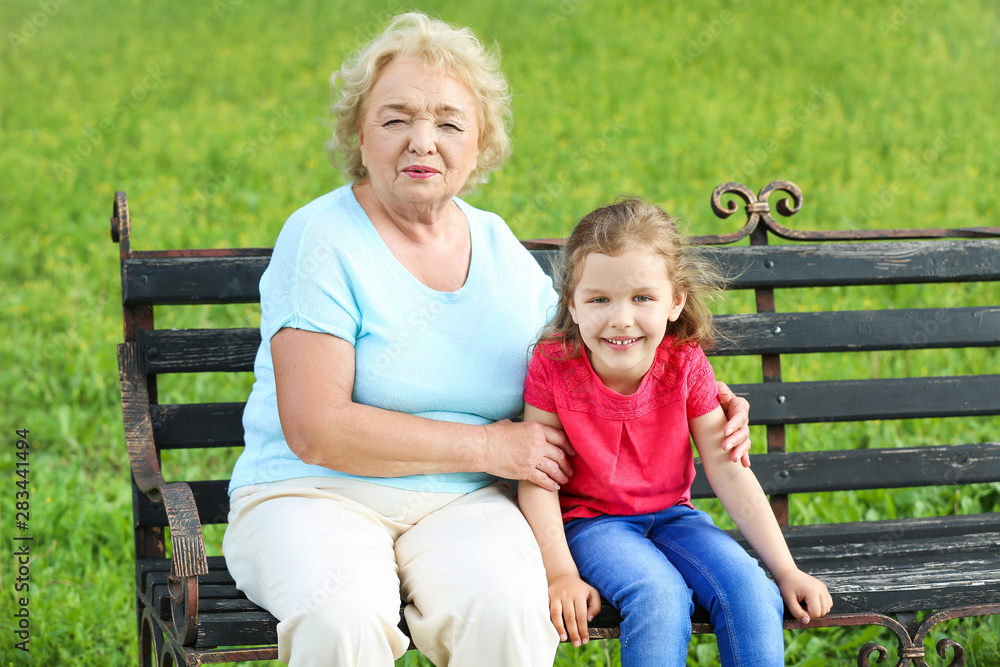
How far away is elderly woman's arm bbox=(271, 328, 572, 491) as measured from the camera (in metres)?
2.08

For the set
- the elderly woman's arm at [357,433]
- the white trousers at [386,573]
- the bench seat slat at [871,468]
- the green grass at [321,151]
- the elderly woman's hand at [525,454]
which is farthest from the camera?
the green grass at [321,151]

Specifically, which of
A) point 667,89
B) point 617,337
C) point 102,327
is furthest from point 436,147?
point 667,89

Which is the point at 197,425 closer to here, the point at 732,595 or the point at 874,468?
the point at 732,595

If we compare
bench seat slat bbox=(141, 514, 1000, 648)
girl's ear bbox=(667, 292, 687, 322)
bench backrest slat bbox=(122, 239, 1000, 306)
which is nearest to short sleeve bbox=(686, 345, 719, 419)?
girl's ear bbox=(667, 292, 687, 322)

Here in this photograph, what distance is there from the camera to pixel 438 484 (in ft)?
7.36

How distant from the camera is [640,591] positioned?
6.61ft

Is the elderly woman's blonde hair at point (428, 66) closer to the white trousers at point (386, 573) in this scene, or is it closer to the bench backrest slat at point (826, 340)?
the bench backrest slat at point (826, 340)

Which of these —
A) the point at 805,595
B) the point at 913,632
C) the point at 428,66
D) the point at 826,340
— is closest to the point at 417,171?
the point at 428,66

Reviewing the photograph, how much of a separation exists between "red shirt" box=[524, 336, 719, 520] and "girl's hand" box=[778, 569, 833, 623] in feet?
1.11

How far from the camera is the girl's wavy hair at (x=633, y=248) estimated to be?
2.13 metres

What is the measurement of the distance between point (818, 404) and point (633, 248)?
123cm

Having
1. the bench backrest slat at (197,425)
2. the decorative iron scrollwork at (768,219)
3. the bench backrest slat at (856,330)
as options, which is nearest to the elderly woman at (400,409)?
the bench backrest slat at (197,425)

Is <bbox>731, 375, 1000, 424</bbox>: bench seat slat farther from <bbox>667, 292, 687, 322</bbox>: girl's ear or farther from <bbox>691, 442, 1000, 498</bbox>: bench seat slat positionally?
<bbox>667, 292, 687, 322</bbox>: girl's ear

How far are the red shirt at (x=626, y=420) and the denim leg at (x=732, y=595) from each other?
0.53 feet
